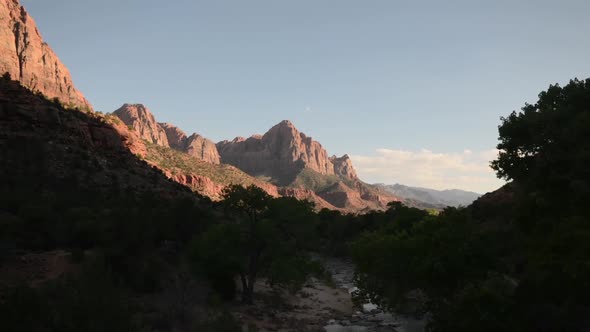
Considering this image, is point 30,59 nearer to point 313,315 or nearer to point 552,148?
point 313,315

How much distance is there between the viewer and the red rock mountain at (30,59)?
102250 mm

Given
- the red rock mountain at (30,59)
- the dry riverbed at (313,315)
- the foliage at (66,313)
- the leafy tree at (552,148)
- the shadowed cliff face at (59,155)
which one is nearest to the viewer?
the foliage at (66,313)

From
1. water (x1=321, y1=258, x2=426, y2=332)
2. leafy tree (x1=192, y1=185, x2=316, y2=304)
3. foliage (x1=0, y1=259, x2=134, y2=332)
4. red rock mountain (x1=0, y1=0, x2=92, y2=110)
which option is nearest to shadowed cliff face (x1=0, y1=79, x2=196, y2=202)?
leafy tree (x1=192, y1=185, x2=316, y2=304)

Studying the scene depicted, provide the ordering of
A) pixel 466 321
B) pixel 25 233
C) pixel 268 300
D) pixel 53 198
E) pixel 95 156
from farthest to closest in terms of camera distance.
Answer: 1. pixel 95 156
2. pixel 53 198
3. pixel 268 300
4. pixel 25 233
5. pixel 466 321

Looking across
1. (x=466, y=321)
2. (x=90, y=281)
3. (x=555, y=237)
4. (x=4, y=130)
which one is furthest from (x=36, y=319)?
(x=4, y=130)

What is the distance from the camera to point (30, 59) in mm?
109750

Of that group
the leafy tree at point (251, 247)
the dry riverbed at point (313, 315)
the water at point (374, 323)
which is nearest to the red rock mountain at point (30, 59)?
the leafy tree at point (251, 247)

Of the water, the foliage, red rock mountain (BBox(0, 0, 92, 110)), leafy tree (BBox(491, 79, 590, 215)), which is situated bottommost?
the water

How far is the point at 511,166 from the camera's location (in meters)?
24.3

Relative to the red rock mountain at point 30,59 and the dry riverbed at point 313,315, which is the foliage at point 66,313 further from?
the red rock mountain at point 30,59

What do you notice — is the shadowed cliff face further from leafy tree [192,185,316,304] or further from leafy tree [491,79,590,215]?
leafy tree [491,79,590,215]

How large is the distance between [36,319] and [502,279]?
19.2 metres

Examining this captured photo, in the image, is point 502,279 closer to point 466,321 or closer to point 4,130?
point 466,321

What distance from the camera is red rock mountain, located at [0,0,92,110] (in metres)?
102
